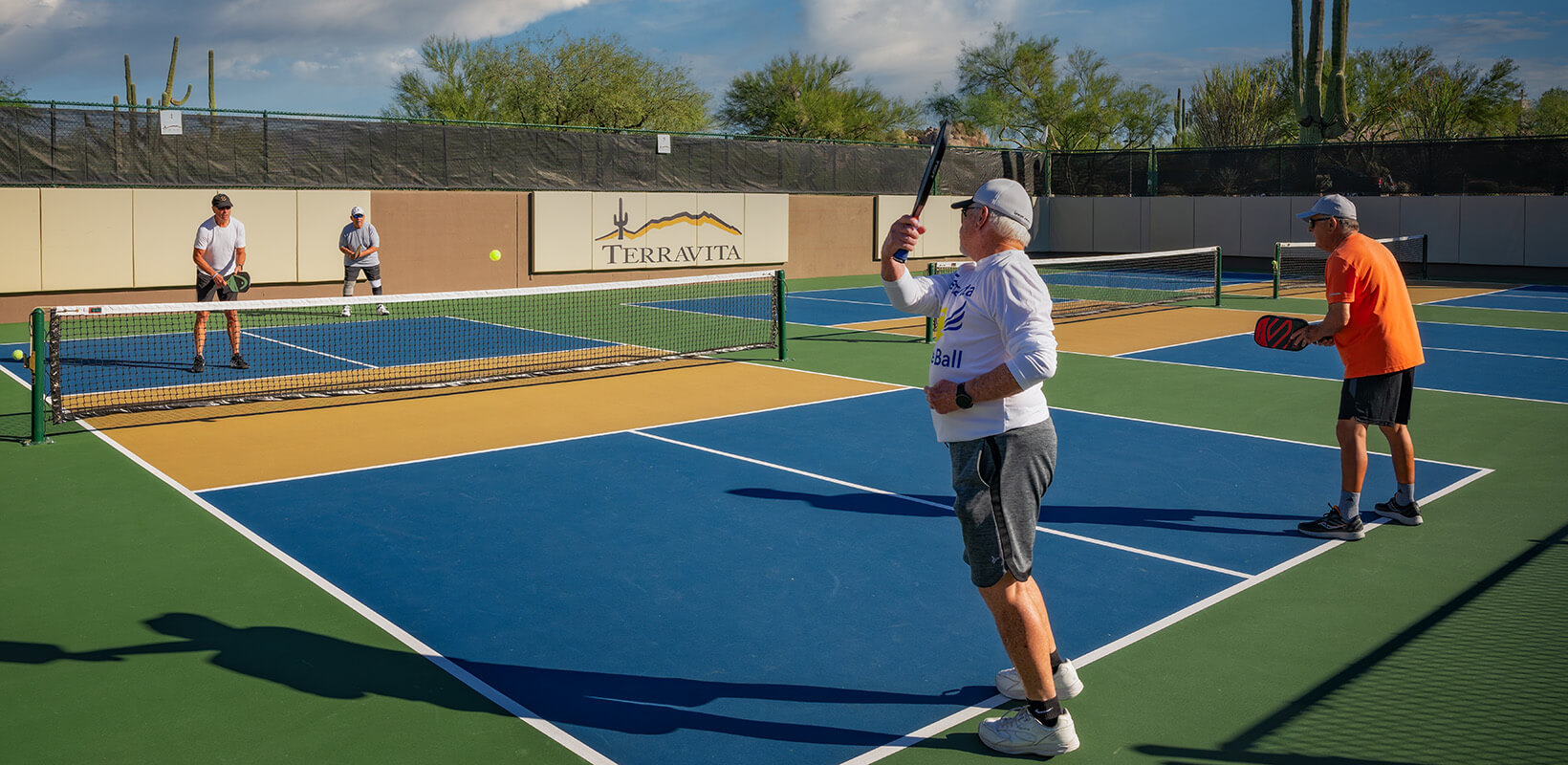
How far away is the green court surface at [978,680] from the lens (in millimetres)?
4340

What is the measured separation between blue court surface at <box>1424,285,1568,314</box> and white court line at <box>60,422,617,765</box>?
21316 millimetres

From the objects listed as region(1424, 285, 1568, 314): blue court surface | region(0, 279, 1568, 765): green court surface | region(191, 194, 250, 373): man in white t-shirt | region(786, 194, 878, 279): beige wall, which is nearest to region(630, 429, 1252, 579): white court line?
region(0, 279, 1568, 765): green court surface

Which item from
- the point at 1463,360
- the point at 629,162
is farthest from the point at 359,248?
the point at 1463,360

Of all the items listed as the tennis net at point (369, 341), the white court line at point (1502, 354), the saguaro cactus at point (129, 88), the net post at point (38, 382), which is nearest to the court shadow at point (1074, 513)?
the tennis net at point (369, 341)

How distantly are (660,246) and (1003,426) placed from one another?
23361 millimetres

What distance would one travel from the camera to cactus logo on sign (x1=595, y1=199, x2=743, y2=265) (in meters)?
26.2

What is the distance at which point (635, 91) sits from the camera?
53438mm

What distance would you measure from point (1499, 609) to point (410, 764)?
4.97m

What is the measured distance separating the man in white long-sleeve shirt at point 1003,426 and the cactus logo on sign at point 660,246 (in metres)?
22.4

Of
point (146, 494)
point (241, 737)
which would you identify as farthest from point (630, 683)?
point (146, 494)

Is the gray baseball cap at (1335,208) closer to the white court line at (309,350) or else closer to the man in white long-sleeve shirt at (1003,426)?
the man in white long-sleeve shirt at (1003,426)

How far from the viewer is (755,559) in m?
6.62

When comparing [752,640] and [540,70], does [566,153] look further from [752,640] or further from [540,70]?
[540,70]

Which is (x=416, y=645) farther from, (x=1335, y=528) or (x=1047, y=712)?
(x=1335, y=528)
